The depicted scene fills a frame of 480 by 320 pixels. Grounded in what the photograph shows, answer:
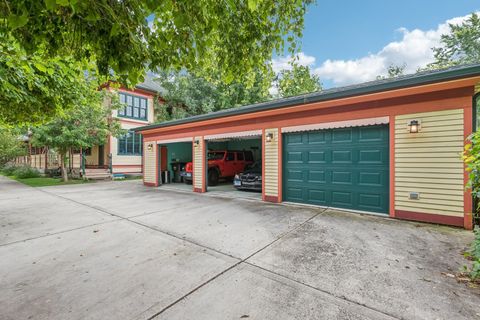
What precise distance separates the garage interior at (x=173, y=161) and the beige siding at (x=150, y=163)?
2.10ft

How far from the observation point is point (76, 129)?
12039 mm

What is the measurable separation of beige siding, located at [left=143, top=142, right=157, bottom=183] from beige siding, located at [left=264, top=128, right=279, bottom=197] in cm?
677

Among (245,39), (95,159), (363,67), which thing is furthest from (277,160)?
(363,67)

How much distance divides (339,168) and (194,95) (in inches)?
628

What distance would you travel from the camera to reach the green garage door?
5.40m

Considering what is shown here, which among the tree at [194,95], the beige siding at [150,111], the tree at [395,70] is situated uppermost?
the tree at [395,70]

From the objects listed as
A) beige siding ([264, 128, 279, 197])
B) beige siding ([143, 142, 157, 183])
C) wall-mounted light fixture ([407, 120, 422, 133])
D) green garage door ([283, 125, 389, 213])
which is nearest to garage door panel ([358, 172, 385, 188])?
green garage door ([283, 125, 389, 213])

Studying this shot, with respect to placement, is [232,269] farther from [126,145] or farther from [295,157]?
[126,145]

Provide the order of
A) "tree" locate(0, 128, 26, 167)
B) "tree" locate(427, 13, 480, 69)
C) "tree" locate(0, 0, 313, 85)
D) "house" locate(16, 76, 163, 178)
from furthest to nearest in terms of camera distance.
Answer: "tree" locate(427, 13, 480, 69), "tree" locate(0, 128, 26, 167), "house" locate(16, 76, 163, 178), "tree" locate(0, 0, 313, 85)

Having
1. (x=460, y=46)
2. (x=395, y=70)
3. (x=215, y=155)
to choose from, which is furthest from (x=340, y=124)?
(x=460, y=46)

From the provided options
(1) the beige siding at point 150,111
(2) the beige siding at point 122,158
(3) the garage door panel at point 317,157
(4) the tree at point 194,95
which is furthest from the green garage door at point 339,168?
(1) the beige siding at point 150,111

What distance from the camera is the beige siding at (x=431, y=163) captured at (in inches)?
176

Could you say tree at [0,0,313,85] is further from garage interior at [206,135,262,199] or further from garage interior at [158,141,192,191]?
garage interior at [158,141,192,191]

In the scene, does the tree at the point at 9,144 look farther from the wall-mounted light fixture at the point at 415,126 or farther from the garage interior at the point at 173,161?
the wall-mounted light fixture at the point at 415,126
